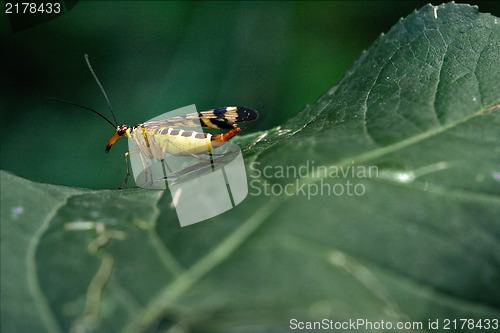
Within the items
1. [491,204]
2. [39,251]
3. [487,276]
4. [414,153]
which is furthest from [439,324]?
[39,251]

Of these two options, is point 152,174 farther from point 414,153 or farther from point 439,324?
point 439,324

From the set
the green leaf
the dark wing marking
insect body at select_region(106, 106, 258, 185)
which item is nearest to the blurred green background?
insect body at select_region(106, 106, 258, 185)

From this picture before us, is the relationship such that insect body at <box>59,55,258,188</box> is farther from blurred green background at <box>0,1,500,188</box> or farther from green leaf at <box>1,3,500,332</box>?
green leaf at <box>1,3,500,332</box>

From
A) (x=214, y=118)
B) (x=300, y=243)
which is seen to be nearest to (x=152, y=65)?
(x=214, y=118)

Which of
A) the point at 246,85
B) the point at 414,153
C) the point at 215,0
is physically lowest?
the point at 246,85

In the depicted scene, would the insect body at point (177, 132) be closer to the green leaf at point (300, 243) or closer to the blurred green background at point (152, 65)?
the blurred green background at point (152, 65)
